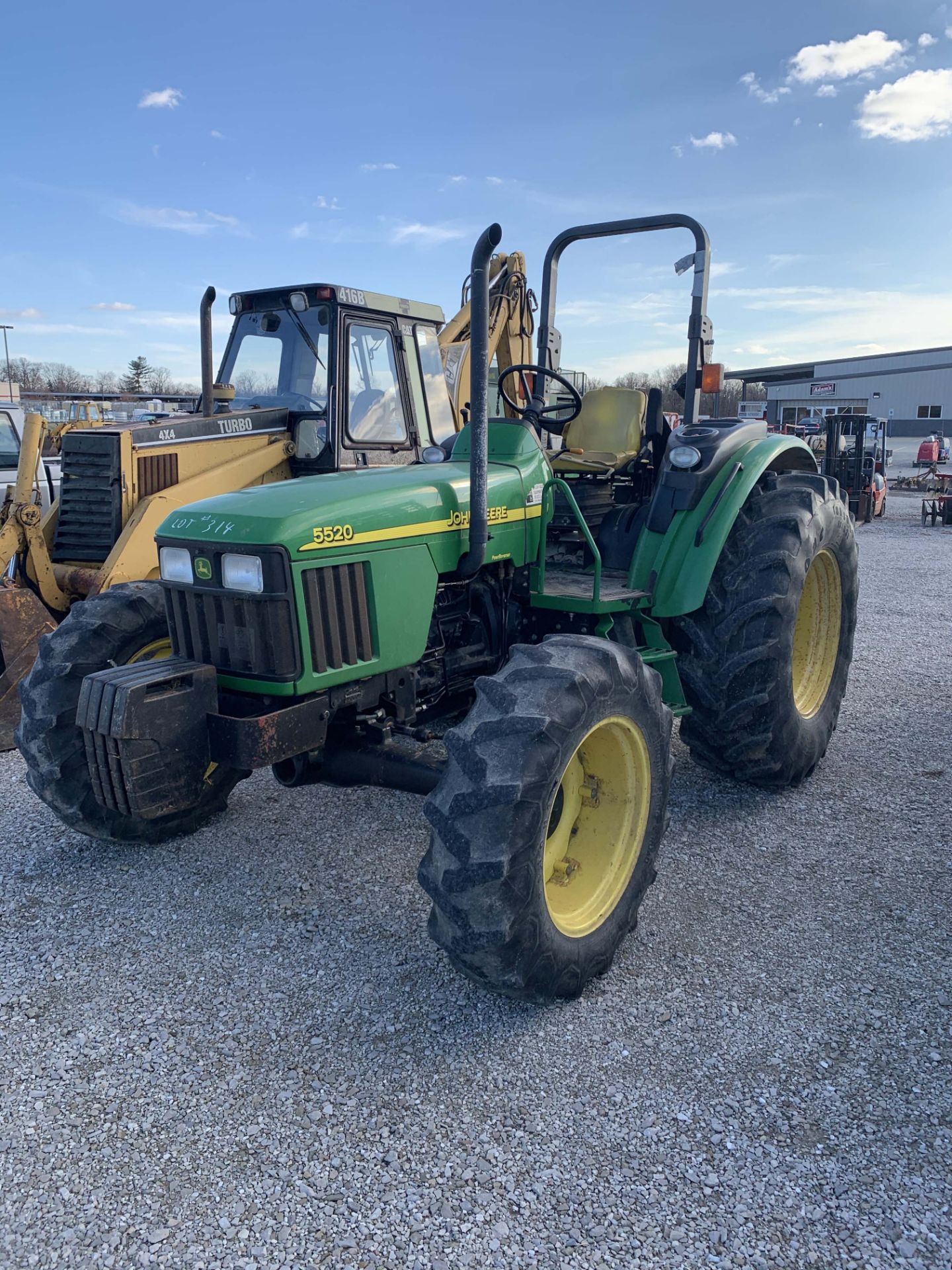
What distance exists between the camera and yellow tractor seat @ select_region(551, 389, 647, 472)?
4.50 meters

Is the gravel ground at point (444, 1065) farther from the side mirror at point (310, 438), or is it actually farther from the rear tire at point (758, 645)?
the side mirror at point (310, 438)

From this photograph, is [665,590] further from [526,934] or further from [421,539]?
[526,934]

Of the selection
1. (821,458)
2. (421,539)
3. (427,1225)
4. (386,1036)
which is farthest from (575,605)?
(821,458)

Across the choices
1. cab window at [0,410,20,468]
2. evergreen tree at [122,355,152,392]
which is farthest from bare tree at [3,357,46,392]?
cab window at [0,410,20,468]

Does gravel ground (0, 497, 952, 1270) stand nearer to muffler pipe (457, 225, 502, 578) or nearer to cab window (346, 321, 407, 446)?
muffler pipe (457, 225, 502, 578)

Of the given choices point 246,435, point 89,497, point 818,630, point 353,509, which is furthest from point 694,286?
point 89,497

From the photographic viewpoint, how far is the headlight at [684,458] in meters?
4.07

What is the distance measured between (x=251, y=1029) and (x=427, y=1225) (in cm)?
89

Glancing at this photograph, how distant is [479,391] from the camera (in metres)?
2.99

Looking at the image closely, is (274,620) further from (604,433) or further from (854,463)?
(854,463)

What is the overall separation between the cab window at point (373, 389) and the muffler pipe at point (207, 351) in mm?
961

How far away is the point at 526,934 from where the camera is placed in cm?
259

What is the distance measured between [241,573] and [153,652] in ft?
3.73

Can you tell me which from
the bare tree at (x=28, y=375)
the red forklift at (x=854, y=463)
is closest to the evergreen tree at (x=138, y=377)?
Result: the bare tree at (x=28, y=375)
